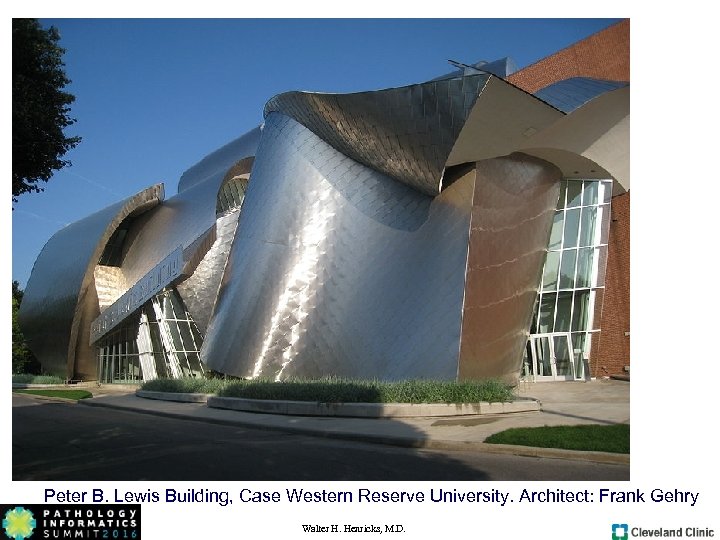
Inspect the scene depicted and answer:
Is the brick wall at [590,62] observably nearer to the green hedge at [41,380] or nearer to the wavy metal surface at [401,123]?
the wavy metal surface at [401,123]

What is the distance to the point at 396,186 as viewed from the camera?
21.8 metres

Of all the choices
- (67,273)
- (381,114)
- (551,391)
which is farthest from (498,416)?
(67,273)

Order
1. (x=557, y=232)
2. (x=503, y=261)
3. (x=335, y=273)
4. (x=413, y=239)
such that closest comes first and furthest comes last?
(x=503, y=261) < (x=413, y=239) < (x=335, y=273) < (x=557, y=232)

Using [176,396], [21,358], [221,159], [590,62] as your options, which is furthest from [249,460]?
[21,358]

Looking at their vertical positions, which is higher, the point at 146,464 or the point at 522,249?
the point at 522,249

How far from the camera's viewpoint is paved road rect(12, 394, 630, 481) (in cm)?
786

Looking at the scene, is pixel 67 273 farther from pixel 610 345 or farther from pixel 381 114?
pixel 610 345

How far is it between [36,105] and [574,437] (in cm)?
1054

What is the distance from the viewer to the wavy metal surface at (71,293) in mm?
38125

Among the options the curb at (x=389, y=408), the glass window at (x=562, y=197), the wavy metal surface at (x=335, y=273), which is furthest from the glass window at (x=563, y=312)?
the curb at (x=389, y=408)

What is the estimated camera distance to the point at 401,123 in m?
18.7

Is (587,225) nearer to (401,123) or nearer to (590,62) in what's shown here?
(590,62)

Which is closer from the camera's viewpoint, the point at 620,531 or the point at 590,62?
the point at 620,531

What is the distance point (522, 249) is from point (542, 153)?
3396mm
